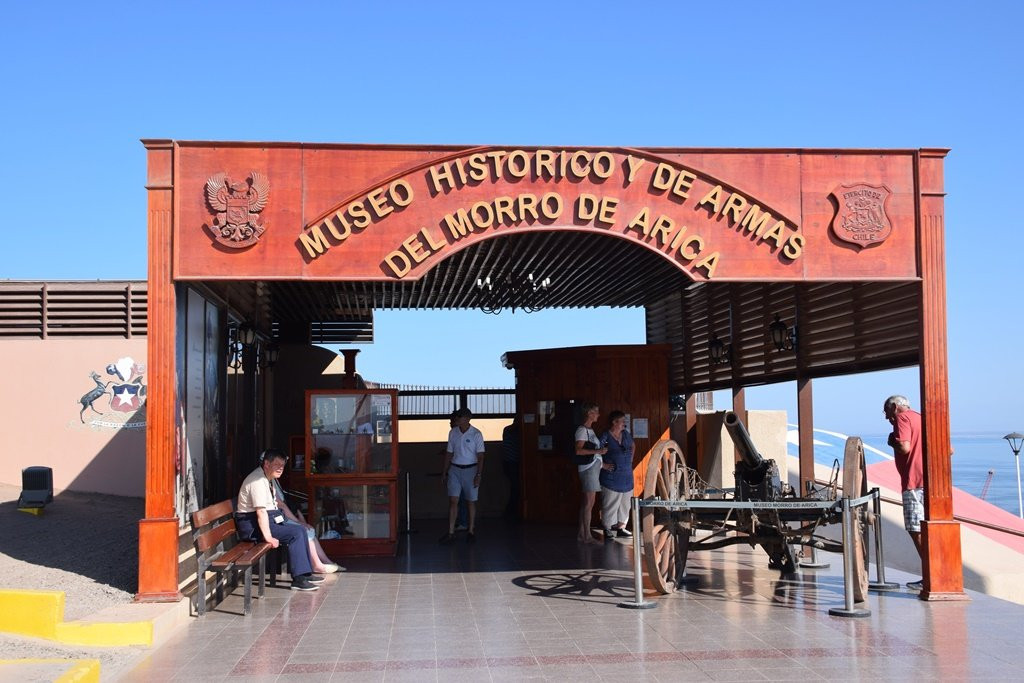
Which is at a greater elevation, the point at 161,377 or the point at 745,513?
the point at 161,377

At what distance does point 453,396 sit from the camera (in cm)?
1878

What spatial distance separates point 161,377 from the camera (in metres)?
8.82

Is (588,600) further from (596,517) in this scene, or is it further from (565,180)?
(596,517)

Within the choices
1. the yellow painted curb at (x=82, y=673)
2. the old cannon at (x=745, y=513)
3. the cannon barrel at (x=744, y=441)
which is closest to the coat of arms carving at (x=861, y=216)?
the old cannon at (x=745, y=513)

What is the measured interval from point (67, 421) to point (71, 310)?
169 cm

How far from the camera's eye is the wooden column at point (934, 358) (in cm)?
940

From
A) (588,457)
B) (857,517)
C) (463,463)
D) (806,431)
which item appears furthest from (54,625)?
(806,431)

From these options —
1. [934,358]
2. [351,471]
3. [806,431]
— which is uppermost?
[934,358]

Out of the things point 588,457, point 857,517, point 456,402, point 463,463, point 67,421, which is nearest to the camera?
point 857,517

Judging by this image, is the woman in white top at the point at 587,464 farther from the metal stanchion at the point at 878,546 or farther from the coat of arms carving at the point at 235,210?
the coat of arms carving at the point at 235,210

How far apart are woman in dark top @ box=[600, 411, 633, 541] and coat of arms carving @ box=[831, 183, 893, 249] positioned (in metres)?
4.18

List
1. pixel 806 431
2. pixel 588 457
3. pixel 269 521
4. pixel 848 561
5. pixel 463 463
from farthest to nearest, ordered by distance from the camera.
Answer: pixel 588 457, pixel 463 463, pixel 806 431, pixel 269 521, pixel 848 561

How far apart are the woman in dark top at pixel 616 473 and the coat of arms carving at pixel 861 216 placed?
418 centimetres

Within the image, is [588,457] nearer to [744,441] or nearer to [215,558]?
[744,441]
